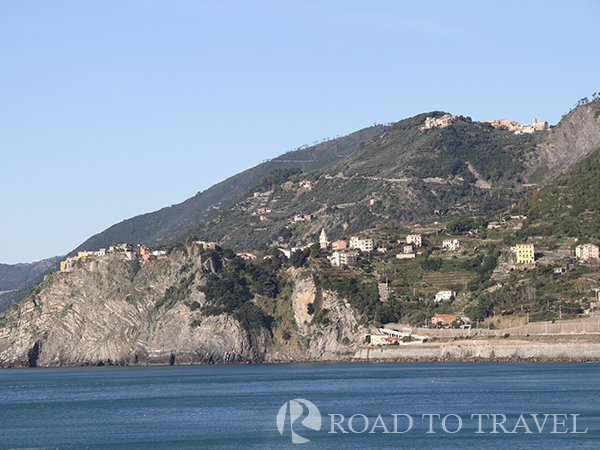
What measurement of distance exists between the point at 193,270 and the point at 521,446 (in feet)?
320

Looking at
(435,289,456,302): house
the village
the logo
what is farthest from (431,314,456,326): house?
the village

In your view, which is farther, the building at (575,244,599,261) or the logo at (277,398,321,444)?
the building at (575,244,599,261)

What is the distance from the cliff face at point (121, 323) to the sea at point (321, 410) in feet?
95.4

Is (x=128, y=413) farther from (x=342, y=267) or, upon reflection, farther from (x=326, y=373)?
(x=342, y=267)

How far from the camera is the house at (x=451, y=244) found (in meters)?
138

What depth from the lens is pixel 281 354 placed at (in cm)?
12500

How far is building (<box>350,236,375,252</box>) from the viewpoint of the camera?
14588 centimetres

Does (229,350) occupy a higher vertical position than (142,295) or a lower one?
lower

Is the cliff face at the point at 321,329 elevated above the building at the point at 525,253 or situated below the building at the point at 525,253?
below

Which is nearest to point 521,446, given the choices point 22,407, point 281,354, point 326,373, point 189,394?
point 189,394

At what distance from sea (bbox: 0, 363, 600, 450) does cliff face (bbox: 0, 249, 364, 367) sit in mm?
24856

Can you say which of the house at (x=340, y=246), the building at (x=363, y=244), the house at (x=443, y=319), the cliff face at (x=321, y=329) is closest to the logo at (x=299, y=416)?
the house at (x=443, y=319)

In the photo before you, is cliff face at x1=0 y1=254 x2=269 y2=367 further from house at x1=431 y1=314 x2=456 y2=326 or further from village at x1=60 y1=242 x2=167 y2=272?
house at x1=431 y1=314 x2=456 y2=326

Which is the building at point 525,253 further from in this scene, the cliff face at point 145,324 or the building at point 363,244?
the building at point 363,244
